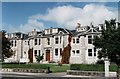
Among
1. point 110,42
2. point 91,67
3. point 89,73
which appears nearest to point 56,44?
point 110,42

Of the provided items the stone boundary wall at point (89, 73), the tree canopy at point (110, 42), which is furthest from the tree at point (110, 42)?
the stone boundary wall at point (89, 73)

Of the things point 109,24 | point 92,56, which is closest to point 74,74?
point 109,24

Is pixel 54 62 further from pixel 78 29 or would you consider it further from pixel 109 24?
pixel 109 24

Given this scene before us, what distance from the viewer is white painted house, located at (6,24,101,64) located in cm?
4459

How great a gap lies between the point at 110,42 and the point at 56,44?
16.9 meters

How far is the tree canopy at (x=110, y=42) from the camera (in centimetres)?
3238

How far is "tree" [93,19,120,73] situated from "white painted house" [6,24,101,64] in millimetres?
8973

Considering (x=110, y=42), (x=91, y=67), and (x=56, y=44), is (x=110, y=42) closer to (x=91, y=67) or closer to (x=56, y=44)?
(x=91, y=67)

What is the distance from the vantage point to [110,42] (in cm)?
3284

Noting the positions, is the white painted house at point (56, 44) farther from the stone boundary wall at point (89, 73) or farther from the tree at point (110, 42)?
the stone boundary wall at point (89, 73)

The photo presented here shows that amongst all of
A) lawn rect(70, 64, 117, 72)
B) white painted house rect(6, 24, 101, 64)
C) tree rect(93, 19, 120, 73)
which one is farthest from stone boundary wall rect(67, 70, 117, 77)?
white painted house rect(6, 24, 101, 64)

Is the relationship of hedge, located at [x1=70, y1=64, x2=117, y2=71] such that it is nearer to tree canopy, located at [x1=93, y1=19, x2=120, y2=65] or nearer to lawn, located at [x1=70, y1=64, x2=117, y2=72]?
lawn, located at [x1=70, y1=64, x2=117, y2=72]

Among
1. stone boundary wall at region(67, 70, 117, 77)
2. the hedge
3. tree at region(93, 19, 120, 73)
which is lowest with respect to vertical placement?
stone boundary wall at region(67, 70, 117, 77)

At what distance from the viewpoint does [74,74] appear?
3053 cm
